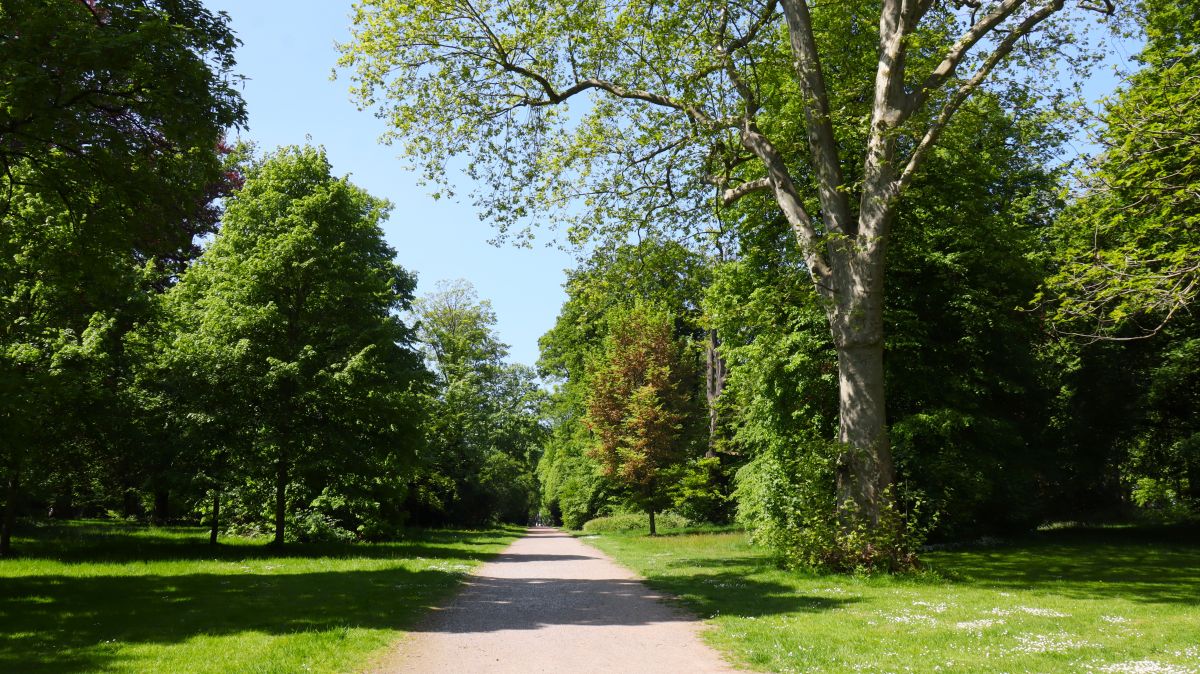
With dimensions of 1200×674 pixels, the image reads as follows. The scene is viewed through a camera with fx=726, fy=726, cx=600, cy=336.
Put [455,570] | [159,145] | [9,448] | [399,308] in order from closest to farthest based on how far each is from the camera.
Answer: [159,145]
[9,448]
[455,570]
[399,308]

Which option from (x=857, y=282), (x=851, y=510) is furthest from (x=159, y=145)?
(x=851, y=510)

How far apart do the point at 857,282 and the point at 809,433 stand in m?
5.46

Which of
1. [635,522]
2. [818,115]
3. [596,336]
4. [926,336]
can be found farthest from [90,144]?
[596,336]

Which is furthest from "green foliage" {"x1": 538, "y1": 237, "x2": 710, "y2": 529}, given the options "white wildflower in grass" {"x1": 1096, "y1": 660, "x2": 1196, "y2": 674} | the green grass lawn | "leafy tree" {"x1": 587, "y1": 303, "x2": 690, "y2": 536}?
"white wildflower in grass" {"x1": 1096, "y1": 660, "x2": 1196, "y2": 674}

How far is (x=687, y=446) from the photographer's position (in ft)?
114

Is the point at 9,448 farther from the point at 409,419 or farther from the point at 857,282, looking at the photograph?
the point at 857,282

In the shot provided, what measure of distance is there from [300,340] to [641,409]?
52.6 feet

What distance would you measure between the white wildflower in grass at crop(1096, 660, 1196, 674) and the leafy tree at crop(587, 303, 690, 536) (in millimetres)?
24966

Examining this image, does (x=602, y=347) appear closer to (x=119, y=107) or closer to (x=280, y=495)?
(x=280, y=495)

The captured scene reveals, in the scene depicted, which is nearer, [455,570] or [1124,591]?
[1124,591]

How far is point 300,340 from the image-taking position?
20.6m

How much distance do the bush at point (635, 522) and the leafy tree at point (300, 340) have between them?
736 inches

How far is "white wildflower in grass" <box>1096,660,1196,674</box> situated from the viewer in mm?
6281

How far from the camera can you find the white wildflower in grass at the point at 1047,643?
733cm
